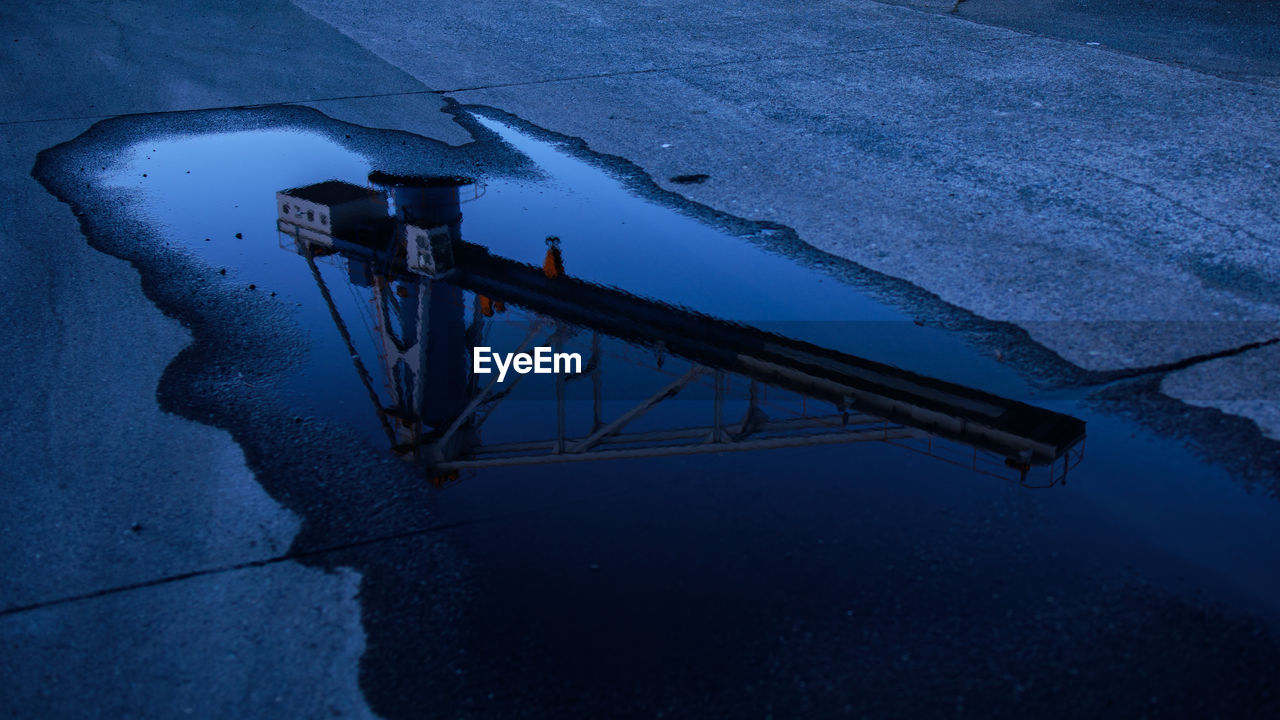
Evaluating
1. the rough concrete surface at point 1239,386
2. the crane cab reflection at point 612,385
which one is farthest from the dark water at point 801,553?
the rough concrete surface at point 1239,386

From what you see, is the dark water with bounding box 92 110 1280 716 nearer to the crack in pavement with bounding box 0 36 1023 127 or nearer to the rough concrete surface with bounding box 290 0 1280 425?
the rough concrete surface with bounding box 290 0 1280 425

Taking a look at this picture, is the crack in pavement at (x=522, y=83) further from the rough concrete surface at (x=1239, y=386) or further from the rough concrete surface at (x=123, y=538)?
the rough concrete surface at (x=1239, y=386)

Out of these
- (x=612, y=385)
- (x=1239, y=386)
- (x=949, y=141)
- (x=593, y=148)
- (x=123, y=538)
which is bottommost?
(x=123, y=538)

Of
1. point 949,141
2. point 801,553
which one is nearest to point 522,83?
point 949,141

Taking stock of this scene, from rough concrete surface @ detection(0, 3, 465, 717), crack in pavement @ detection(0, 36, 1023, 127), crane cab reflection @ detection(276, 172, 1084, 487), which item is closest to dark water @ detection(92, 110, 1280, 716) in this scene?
crane cab reflection @ detection(276, 172, 1084, 487)

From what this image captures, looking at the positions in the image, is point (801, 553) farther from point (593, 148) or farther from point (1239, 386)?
point (593, 148)

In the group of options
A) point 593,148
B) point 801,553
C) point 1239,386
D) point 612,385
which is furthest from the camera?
point 593,148

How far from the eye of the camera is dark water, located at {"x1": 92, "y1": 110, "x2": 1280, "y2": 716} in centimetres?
341

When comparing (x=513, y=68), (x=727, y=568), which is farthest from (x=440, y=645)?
(x=513, y=68)

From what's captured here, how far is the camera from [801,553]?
3990 mm

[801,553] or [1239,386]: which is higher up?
[1239,386]

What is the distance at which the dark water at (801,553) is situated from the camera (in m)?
3.41

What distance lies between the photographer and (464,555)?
4.01 meters

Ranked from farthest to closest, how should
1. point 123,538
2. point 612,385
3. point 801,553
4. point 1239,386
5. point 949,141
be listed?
point 949,141, point 612,385, point 1239,386, point 123,538, point 801,553
